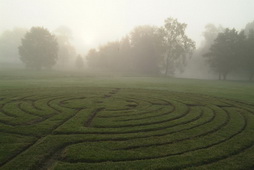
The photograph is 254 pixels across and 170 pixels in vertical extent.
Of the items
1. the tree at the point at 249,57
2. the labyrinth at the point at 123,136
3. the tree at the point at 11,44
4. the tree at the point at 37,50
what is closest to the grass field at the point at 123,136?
the labyrinth at the point at 123,136

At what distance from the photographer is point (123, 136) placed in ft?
32.1

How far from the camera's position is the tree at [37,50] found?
216 ft

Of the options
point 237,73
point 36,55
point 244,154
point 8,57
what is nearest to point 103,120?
point 244,154

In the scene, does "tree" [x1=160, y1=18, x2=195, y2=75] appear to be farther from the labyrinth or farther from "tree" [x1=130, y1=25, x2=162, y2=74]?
the labyrinth

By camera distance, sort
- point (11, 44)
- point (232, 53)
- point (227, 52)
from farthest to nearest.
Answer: point (11, 44) → point (227, 52) → point (232, 53)

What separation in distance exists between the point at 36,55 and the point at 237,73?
213 ft

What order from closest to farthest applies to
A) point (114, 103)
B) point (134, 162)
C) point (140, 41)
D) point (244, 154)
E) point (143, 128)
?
point (134, 162) < point (244, 154) < point (143, 128) < point (114, 103) < point (140, 41)

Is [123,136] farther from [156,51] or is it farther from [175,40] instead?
[156,51]

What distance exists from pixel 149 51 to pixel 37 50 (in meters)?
37.1

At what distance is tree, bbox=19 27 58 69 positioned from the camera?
216 feet

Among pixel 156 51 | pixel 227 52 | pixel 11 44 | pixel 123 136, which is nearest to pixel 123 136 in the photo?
pixel 123 136

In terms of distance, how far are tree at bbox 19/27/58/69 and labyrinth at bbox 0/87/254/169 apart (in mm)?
54555

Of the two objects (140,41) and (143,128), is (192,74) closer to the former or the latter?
(140,41)

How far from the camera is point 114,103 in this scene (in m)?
17.0
